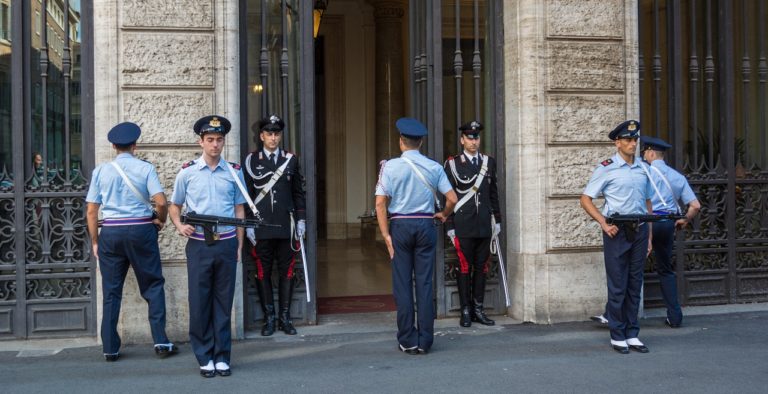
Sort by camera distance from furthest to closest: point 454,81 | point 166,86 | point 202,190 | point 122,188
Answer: point 454,81 < point 166,86 < point 122,188 < point 202,190

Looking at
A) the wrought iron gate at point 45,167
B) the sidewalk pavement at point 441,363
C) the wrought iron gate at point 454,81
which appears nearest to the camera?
the sidewalk pavement at point 441,363

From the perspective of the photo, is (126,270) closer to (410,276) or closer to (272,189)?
(272,189)

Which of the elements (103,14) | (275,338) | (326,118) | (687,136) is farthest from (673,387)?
(326,118)

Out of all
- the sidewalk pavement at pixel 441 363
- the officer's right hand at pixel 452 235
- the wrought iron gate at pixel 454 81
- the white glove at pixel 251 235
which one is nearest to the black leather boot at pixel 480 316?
the sidewalk pavement at pixel 441 363

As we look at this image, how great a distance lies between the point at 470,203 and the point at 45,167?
419cm

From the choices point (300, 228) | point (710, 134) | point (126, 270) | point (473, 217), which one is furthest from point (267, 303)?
point (710, 134)

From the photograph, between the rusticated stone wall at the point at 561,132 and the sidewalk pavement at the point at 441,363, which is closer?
the sidewalk pavement at the point at 441,363

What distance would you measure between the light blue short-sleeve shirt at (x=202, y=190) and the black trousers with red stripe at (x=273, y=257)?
168 centimetres

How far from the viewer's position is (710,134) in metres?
10.0

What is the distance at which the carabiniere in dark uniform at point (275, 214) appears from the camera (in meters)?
8.57

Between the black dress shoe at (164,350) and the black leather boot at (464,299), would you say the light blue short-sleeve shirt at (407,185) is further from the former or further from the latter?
the black dress shoe at (164,350)

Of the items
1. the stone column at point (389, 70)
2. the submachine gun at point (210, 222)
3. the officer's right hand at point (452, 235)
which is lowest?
the officer's right hand at point (452, 235)

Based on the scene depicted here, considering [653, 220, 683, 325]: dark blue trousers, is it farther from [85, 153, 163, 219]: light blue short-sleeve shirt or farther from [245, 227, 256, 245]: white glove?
[85, 153, 163, 219]: light blue short-sleeve shirt

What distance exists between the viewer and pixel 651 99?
10.0 m
